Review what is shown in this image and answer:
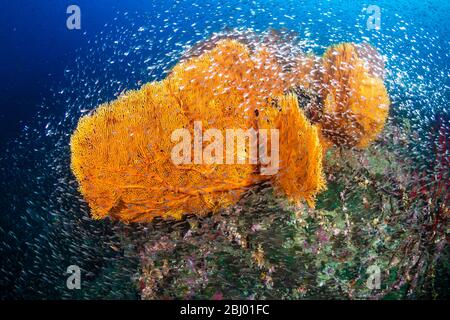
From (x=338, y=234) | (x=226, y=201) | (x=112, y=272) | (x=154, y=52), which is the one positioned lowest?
(x=112, y=272)

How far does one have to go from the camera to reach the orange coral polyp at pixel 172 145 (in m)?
3.36

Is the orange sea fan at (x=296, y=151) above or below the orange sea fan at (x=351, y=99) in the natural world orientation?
below

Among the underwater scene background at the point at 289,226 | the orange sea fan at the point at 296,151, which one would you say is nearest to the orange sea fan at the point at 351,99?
the underwater scene background at the point at 289,226

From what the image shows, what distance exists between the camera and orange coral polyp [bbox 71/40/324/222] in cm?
336

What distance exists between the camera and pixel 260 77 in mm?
3754

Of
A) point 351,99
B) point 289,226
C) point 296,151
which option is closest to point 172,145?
point 296,151

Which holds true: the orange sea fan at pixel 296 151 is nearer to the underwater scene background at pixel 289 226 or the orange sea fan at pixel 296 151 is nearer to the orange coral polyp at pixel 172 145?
the orange coral polyp at pixel 172 145

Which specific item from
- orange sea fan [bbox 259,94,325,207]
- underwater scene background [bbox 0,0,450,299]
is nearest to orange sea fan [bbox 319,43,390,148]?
underwater scene background [bbox 0,0,450,299]

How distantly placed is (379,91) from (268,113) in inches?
72.0

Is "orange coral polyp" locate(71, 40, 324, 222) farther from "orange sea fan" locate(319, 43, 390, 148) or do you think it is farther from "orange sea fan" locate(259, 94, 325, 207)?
"orange sea fan" locate(319, 43, 390, 148)

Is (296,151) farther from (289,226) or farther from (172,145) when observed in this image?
(172,145)

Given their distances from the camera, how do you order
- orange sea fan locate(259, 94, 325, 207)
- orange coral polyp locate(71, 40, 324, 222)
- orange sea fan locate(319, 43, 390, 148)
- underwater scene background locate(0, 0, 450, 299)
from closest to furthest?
1. orange sea fan locate(259, 94, 325, 207)
2. orange coral polyp locate(71, 40, 324, 222)
3. underwater scene background locate(0, 0, 450, 299)
4. orange sea fan locate(319, 43, 390, 148)
